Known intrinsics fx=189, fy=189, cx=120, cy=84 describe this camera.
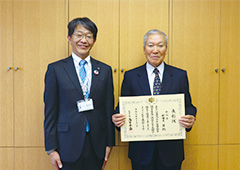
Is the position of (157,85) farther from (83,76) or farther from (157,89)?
(83,76)

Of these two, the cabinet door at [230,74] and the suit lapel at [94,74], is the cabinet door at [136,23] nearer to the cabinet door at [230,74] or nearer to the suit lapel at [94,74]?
the suit lapel at [94,74]

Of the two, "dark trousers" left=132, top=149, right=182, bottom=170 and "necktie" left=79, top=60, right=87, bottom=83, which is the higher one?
"necktie" left=79, top=60, right=87, bottom=83

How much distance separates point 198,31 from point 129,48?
0.79m

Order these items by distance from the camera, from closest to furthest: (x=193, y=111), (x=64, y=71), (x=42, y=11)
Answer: (x=64, y=71)
(x=193, y=111)
(x=42, y=11)

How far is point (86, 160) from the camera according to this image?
1.47 metres

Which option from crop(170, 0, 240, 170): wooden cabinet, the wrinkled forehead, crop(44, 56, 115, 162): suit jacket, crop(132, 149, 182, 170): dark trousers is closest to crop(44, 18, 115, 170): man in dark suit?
crop(44, 56, 115, 162): suit jacket

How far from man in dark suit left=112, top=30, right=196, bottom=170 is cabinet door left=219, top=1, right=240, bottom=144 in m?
0.80

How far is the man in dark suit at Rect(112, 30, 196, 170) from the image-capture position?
59.6 inches

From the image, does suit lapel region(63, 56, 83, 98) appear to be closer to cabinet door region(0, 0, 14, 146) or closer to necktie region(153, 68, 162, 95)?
necktie region(153, 68, 162, 95)

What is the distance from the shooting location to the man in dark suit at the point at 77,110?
1432 mm

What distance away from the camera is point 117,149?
2092 mm

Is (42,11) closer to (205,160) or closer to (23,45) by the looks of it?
(23,45)

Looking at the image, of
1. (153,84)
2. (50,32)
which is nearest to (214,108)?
(153,84)

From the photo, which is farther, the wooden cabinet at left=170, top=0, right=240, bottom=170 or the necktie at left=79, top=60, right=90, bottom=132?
the wooden cabinet at left=170, top=0, right=240, bottom=170
